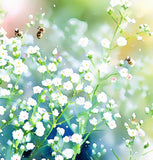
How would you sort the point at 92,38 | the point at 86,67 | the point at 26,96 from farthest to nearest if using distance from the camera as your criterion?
1. the point at 92,38
2. the point at 26,96
3. the point at 86,67

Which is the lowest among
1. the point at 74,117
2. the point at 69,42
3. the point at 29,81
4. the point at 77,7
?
the point at 74,117

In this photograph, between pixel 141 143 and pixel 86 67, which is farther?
pixel 141 143

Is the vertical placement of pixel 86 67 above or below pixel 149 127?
above

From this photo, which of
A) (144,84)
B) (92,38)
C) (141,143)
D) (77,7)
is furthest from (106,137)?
(77,7)

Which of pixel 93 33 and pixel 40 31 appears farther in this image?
pixel 93 33

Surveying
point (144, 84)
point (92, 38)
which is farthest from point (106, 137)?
point (92, 38)

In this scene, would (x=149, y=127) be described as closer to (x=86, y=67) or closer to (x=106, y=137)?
(x=106, y=137)

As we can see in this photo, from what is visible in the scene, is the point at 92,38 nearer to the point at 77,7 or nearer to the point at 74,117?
the point at 77,7

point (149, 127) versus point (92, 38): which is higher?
point (92, 38)

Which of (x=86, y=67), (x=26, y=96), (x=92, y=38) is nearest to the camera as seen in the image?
(x=86, y=67)
